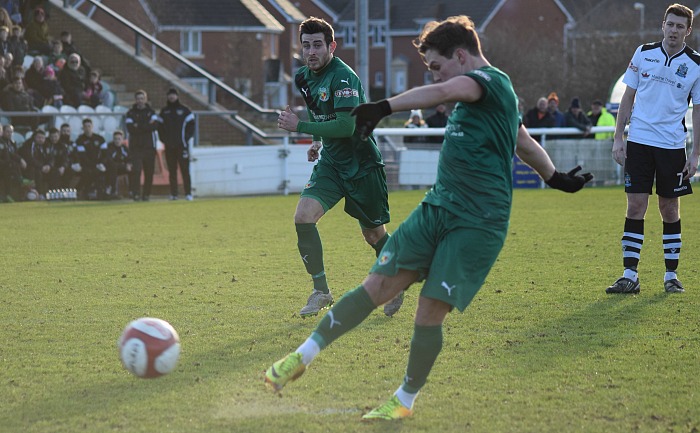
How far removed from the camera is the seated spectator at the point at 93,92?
71.6ft

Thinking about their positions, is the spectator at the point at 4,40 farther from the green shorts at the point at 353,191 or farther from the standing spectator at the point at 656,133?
the standing spectator at the point at 656,133

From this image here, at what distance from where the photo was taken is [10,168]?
19016mm

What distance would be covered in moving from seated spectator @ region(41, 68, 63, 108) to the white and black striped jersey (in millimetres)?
15272

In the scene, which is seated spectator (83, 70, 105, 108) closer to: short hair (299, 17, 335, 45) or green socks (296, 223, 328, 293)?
green socks (296, 223, 328, 293)

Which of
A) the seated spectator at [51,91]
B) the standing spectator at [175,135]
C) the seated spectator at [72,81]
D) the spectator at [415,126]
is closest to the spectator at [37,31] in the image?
the seated spectator at [72,81]

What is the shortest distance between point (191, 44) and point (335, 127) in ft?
164

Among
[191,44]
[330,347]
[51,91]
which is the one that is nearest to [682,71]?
[330,347]

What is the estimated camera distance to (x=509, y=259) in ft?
35.0

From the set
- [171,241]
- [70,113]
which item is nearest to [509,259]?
[171,241]

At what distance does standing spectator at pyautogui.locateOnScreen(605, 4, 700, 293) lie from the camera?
27.3 ft

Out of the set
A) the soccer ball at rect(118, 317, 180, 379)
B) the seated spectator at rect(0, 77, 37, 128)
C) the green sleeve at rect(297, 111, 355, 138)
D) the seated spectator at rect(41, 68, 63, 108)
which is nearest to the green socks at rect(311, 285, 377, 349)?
the soccer ball at rect(118, 317, 180, 379)

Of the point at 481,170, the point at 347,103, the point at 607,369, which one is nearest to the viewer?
the point at 481,170

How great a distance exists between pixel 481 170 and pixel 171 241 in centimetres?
823

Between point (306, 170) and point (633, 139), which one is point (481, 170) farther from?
point (306, 170)
